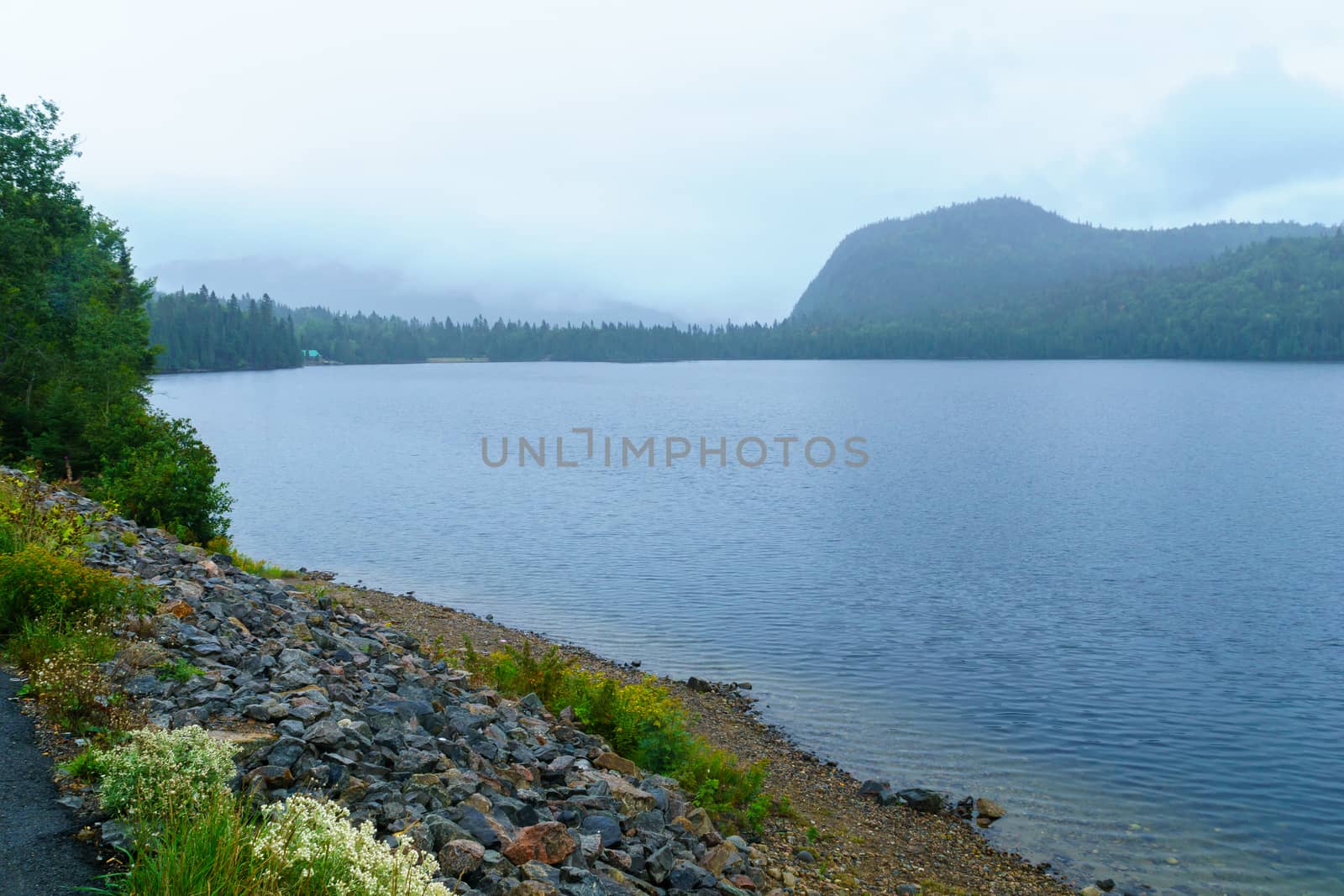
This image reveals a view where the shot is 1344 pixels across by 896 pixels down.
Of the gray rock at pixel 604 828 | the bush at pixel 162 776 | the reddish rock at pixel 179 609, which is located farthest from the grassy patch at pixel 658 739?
the bush at pixel 162 776

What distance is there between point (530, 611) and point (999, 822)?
55.5ft

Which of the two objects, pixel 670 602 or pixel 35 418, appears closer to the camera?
pixel 670 602

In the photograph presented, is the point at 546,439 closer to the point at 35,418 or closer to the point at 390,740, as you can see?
the point at 35,418

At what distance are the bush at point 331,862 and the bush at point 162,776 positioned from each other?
3.13 ft

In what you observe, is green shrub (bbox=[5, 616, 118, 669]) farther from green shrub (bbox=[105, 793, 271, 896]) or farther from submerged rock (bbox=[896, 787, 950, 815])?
submerged rock (bbox=[896, 787, 950, 815])

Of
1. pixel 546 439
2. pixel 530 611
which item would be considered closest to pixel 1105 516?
pixel 530 611

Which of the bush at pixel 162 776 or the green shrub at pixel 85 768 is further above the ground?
the bush at pixel 162 776

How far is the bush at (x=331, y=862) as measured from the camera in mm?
5703

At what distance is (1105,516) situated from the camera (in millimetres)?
42125

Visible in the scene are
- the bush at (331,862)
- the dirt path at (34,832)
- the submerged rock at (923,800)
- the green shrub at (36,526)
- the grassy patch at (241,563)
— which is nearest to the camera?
the bush at (331,862)

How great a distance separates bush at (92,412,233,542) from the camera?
25234 mm

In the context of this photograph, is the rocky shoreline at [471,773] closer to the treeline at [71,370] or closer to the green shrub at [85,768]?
the green shrub at [85,768]

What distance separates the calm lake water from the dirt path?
43.2 ft

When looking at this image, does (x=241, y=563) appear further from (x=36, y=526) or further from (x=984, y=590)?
(x=984, y=590)
